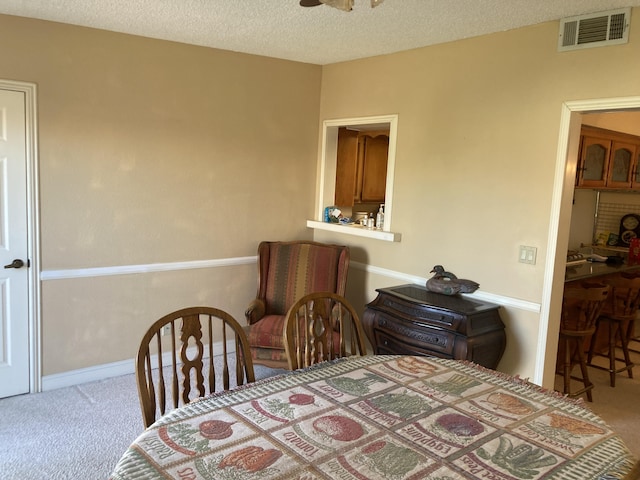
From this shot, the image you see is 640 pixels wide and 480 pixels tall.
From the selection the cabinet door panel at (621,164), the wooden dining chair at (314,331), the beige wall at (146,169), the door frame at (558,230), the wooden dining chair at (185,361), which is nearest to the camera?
the wooden dining chair at (185,361)

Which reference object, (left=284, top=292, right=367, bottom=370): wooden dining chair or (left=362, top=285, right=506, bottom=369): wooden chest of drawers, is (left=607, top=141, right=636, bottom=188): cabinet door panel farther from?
(left=284, top=292, right=367, bottom=370): wooden dining chair

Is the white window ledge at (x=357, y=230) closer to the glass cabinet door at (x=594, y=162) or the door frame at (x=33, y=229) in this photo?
the glass cabinet door at (x=594, y=162)

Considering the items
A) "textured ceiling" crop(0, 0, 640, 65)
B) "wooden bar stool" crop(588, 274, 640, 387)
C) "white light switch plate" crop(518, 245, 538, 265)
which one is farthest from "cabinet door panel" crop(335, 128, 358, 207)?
"wooden bar stool" crop(588, 274, 640, 387)

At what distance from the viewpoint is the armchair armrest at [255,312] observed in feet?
12.4

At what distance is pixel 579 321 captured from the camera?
3.66 m

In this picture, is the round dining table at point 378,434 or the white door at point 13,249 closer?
the round dining table at point 378,434

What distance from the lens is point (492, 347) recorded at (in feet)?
10.3

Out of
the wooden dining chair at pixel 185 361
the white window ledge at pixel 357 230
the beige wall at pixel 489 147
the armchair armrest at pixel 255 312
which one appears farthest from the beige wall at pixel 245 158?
the wooden dining chair at pixel 185 361

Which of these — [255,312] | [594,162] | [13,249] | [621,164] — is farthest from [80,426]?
[621,164]

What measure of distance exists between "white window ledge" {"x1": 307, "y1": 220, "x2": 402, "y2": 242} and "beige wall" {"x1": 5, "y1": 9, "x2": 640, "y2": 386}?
0.12 meters

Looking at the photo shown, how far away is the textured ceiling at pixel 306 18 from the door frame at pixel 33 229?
18.9 inches

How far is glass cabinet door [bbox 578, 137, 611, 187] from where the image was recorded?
4.60 meters

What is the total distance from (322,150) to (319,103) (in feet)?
1.37

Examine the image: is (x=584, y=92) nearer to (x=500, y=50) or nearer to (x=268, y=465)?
(x=500, y=50)
